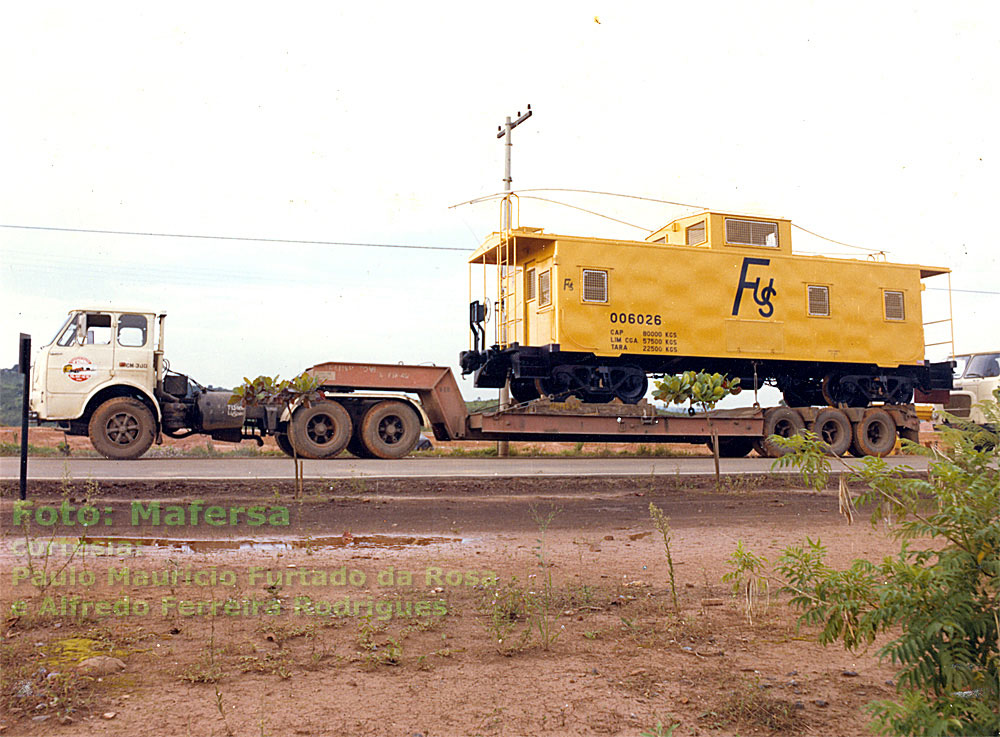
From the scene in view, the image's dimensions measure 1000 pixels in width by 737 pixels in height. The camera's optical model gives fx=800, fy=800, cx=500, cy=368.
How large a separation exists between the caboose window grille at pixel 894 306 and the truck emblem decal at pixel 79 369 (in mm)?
17127

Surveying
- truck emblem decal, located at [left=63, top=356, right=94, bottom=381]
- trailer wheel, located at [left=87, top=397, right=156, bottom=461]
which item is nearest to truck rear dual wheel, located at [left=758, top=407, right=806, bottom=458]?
trailer wheel, located at [left=87, top=397, right=156, bottom=461]

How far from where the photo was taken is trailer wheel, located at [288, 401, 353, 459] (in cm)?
1430

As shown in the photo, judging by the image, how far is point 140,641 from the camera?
400cm

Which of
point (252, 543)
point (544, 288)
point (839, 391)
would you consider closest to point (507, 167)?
point (544, 288)

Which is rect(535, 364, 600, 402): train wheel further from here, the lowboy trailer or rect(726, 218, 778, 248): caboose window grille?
rect(726, 218, 778, 248): caboose window grille

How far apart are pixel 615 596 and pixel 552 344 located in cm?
1138

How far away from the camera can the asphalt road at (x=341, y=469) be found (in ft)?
37.0

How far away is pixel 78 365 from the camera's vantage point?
559 inches

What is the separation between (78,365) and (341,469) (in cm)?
567

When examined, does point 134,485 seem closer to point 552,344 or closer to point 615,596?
point 615,596

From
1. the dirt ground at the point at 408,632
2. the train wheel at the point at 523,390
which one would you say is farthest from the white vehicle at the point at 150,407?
the dirt ground at the point at 408,632

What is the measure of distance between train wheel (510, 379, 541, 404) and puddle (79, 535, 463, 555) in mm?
9935

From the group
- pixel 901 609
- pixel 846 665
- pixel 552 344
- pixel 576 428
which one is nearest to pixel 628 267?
pixel 552 344

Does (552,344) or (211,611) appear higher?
(552,344)
